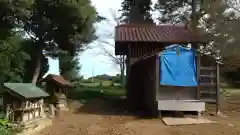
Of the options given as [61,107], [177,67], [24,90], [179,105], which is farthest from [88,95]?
[24,90]

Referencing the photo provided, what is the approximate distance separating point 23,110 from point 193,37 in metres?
11.3

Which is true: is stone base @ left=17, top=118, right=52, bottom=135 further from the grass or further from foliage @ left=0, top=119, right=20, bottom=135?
the grass

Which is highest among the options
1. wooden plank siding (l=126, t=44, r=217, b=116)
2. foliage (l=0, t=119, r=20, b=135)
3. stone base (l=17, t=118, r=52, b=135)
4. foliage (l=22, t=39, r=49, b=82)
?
foliage (l=22, t=39, r=49, b=82)

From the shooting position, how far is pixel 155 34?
1952 centimetres

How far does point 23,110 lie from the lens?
442 inches

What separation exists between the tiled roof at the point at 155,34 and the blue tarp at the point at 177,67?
3568 millimetres

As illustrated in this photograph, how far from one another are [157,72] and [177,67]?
0.96 metres

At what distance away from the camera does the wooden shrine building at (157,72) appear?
1444cm

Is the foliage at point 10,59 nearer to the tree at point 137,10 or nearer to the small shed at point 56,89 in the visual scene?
the small shed at point 56,89

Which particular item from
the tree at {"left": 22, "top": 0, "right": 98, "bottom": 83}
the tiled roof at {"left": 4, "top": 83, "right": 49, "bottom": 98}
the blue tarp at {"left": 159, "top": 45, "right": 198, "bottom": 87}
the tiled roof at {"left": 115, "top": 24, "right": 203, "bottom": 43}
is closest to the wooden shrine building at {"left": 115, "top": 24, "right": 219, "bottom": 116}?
the tiled roof at {"left": 115, "top": 24, "right": 203, "bottom": 43}

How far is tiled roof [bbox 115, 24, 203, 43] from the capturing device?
60.0 ft

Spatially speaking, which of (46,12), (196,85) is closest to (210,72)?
(196,85)

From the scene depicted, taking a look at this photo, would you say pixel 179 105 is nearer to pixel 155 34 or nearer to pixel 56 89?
pixel 155 34

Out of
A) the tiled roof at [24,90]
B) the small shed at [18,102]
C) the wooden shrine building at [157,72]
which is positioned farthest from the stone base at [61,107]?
the small shed at [18,102]
